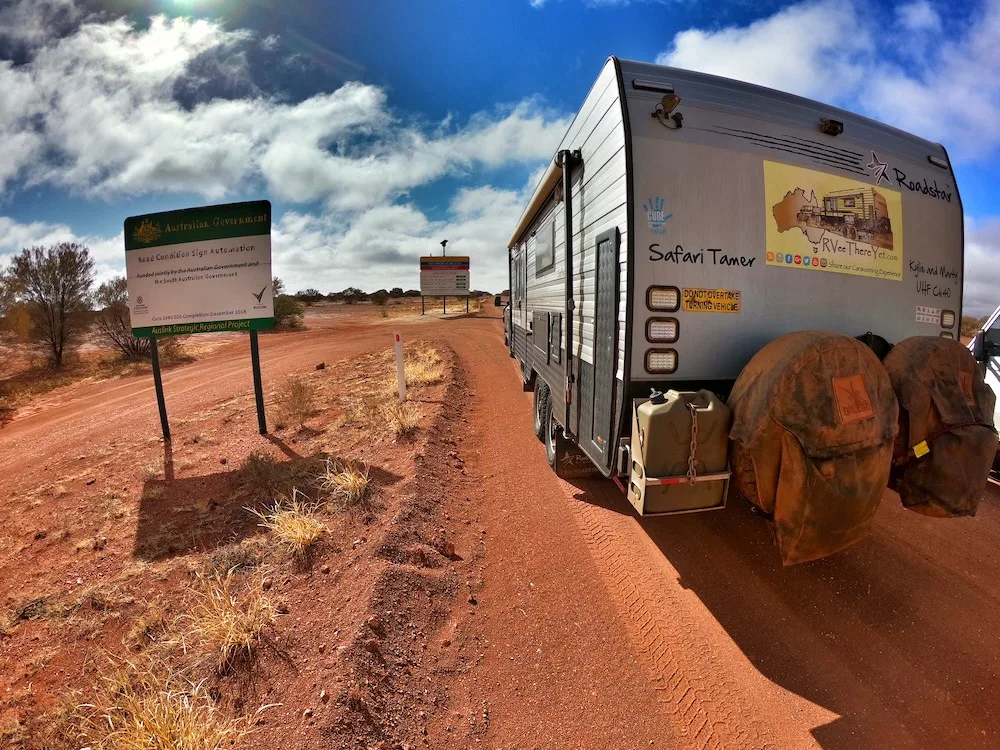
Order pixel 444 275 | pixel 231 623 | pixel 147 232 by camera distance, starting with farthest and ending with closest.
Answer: pixel 444 275, pixel 147 232, pixel 231 623

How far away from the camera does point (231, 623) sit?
2660 mm

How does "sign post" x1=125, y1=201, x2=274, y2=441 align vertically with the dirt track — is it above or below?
above

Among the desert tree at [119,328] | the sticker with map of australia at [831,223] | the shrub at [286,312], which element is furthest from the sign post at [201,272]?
the shrub at [286,312]

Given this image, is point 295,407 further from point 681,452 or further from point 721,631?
point 721,631

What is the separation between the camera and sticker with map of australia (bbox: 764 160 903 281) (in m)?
3.30

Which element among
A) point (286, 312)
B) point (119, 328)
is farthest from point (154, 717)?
point (286, 312)

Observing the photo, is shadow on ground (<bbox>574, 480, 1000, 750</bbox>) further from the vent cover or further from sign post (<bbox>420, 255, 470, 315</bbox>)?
sign post (<bbox>420, 255, 470, 315</bbox>)

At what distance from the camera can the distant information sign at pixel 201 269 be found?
6.64 meters

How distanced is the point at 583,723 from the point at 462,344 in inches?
633

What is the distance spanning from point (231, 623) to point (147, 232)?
683 centimetres

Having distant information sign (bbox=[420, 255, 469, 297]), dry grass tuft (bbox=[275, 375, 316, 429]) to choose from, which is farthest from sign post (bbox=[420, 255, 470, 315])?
dry grass tuft (bbox=[275, 375, 316, 429])

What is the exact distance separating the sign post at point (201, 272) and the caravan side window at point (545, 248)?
3965mm

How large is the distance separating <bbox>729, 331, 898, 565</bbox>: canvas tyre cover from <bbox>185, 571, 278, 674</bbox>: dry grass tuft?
312 cm

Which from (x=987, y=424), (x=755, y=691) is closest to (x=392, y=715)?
(x=755, y=691)
